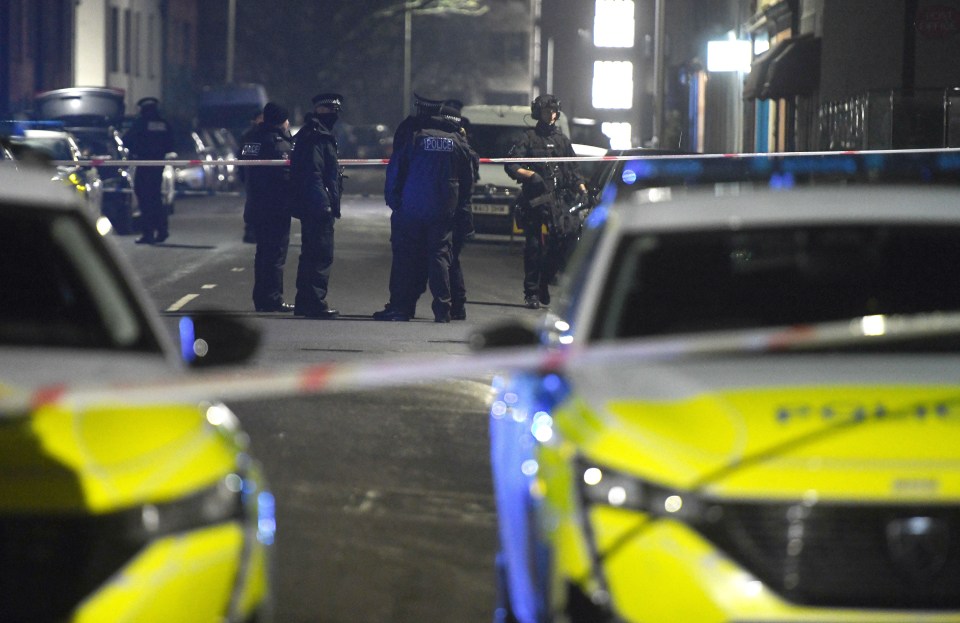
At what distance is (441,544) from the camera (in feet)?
25.1

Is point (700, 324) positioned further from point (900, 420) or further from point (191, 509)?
point (191, 509)

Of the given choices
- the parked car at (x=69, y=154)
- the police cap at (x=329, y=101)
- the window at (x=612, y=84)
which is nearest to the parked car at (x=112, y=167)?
the parked car at (x=69, y=154)

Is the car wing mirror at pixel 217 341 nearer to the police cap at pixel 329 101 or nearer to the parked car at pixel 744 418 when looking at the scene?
the parked car at pixel 744 418

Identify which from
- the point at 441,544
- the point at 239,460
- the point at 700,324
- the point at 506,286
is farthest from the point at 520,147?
the point at 239,460

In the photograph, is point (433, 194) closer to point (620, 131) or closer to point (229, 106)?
point (229, 106)

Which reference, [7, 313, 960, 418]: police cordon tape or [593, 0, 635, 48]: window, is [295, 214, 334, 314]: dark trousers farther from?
[593, 0, 635, 48]: window

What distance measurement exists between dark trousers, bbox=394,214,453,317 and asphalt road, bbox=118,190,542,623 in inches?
10.1

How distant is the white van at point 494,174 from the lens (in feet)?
89.5

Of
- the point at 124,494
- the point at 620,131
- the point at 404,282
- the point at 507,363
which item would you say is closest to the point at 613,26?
the point at 620,131

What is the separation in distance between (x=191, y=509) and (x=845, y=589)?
155 centimetres

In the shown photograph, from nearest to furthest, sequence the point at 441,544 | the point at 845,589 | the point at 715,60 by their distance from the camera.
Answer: the point at 845,589 → the point at 441,544 → the point at 715,60

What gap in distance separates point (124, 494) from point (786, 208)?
2.68m

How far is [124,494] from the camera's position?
4.33 metres

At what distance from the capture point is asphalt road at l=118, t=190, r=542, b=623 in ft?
22.4
